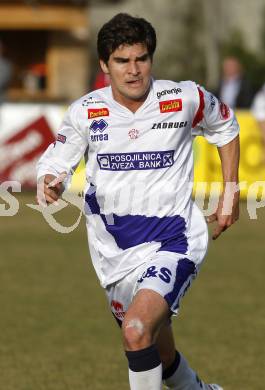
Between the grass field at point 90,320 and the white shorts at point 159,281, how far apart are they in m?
1.28

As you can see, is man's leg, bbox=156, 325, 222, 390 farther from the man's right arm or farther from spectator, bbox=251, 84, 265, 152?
spectator, bbox=251, 84, 265, 152

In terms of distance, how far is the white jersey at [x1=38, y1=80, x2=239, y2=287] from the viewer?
262 inches

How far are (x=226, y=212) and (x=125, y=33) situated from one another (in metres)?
1.12

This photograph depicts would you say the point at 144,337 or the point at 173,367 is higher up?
the point at 144,337

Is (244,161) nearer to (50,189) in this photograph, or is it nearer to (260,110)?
(260,110)

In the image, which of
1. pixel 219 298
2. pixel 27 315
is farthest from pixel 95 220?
pixel 219 298

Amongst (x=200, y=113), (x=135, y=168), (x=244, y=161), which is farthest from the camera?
(x=244, y=161)

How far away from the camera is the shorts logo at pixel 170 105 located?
6.73m

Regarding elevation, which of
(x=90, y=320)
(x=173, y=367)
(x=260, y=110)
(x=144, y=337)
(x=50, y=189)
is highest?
(x=50, y=189)

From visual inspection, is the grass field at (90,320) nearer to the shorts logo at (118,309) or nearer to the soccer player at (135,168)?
the shorts logo at (118,309)

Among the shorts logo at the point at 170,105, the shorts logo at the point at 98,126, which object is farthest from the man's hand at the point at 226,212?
the shorts logo at the point at 98,126

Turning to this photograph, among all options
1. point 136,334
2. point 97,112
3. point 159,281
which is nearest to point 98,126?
point 97,112

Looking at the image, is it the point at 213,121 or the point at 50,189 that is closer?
the point at 50,189

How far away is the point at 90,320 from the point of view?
10195 mm
